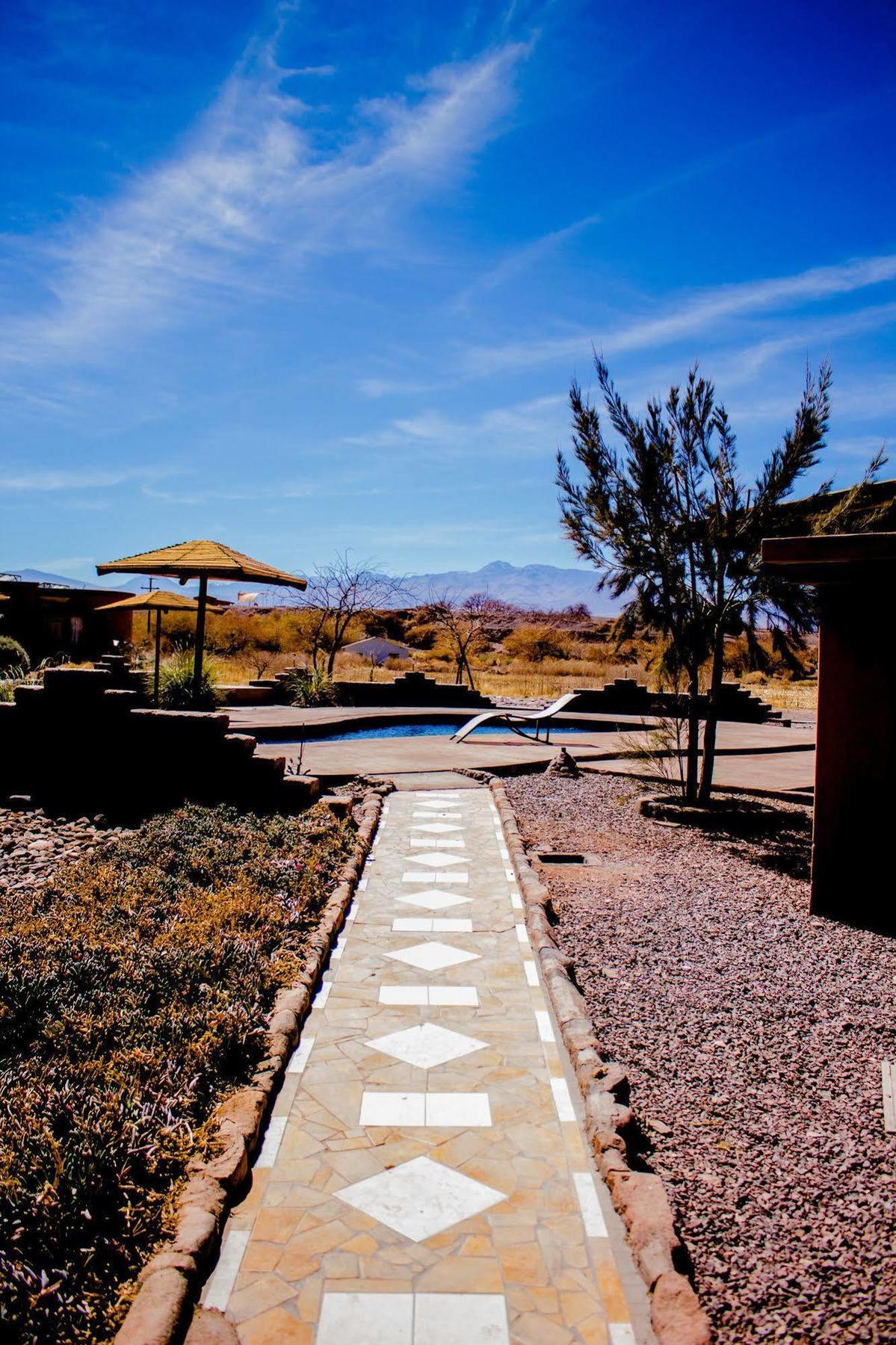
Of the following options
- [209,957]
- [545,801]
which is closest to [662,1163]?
[209,957]

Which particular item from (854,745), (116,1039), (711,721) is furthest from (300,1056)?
(711,721)

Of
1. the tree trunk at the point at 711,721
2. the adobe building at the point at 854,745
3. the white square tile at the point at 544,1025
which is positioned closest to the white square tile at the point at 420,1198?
the white square tile at the point at 544,1025

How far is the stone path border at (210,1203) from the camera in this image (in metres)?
1.80

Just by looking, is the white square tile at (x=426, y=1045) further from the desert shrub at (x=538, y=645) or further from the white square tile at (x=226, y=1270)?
A: the desert shrub at (x=538, y=645)

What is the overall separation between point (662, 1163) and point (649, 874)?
3.57 meters

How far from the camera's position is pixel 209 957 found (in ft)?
12.4

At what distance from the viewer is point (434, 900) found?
5.27 m

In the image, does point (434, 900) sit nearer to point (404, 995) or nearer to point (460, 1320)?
point (404, 995)

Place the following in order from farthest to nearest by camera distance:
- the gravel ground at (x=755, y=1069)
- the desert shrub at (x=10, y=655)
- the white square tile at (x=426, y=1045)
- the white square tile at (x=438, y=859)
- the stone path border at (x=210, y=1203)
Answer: the desert shrub at (x=10, y=655) < the white square tile at (x=438, y=859) < the white square tile at (x=426, y=1045) < the gravel ground at (x=755, y=1069) < the stone path border at (x=210, y=1203)

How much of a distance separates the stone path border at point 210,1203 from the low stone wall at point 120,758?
176 inches

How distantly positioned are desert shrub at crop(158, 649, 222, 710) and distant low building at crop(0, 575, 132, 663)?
7.99 m

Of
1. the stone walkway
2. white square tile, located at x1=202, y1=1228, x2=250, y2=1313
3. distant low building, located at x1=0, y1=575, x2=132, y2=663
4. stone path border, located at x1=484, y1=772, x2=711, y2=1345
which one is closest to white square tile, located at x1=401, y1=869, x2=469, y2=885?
the stone walkway

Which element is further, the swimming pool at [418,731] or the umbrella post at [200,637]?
the swimming pool at [418,731]

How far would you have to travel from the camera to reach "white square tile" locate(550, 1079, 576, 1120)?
2.84m
